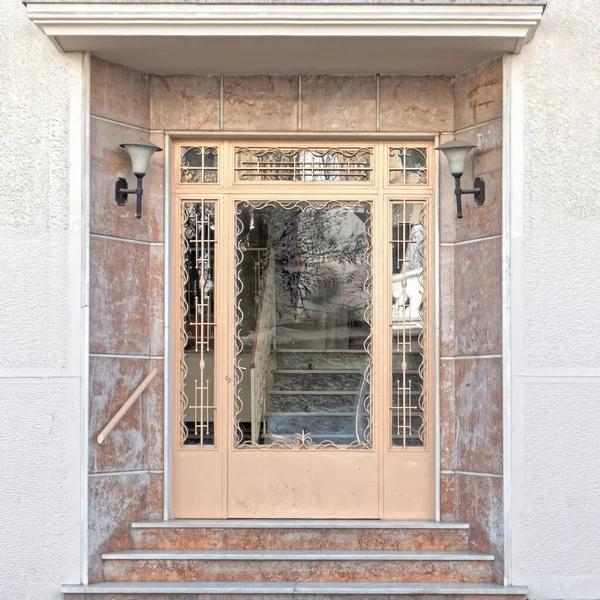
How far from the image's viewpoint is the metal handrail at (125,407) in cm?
660

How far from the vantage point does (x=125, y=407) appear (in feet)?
22.4

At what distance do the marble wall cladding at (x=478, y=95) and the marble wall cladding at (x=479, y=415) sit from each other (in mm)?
1692

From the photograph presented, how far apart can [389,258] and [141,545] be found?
8.90 ft

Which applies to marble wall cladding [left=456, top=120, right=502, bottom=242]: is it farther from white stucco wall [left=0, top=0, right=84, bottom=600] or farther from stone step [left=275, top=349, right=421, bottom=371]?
white stucco wall [left=0, top=0, right=84, bottom=600]

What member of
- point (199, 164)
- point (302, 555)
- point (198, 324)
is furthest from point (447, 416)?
point (199, 164)

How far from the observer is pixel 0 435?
255 inches

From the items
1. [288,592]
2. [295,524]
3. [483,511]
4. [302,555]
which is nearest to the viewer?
[288,592]

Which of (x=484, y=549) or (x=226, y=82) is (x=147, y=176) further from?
(x=484, y=549)

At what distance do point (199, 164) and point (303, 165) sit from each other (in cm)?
77

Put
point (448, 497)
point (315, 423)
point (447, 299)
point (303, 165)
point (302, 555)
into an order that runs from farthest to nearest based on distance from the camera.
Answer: point (303, 165) → point (315, 423) → point (447, 299) → point (448, 497) → point (302, 555)

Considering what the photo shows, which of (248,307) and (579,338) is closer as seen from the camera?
(579,338)

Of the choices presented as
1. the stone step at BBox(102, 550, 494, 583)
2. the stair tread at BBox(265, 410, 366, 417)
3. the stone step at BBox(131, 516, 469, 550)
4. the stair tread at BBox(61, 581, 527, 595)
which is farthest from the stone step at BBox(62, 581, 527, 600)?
the stair tread at BBox(265, 410, 366, 417)

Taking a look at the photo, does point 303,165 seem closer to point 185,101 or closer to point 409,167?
point 409,167

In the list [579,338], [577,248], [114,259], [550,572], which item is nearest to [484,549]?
[550,572]
